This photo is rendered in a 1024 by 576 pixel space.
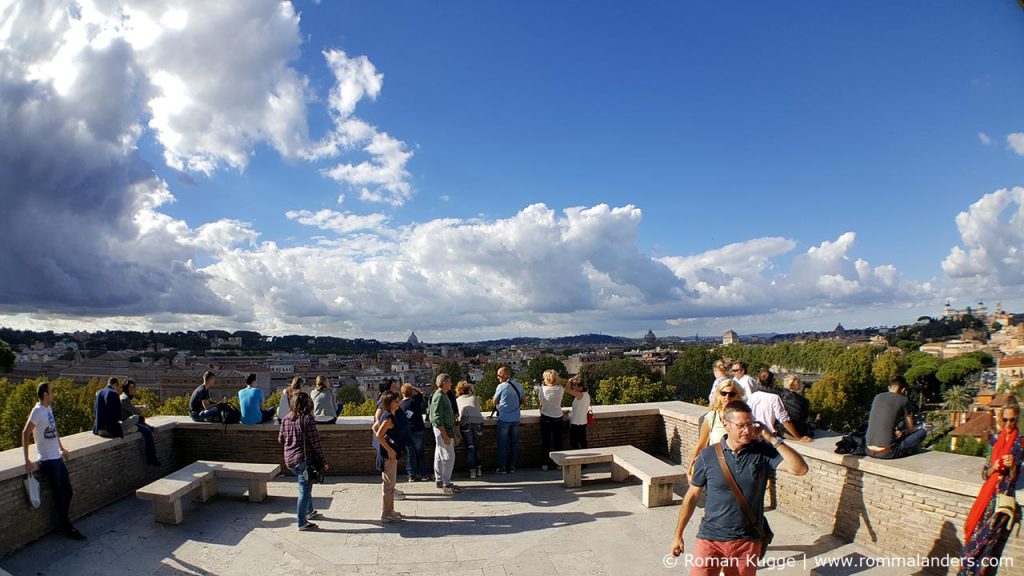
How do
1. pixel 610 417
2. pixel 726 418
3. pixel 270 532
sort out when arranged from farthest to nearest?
pixel 610 417
pixel 270 532
pixel 726 418

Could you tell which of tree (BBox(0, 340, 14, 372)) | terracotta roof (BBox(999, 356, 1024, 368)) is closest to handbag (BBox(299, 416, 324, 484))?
tree (BBox(0, 340, 14, 372))

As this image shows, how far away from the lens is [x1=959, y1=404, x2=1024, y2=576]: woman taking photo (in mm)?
3871

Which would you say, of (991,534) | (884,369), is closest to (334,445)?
(991,534)

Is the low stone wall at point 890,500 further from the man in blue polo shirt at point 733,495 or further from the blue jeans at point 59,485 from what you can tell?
the blue jeans at point 59,485

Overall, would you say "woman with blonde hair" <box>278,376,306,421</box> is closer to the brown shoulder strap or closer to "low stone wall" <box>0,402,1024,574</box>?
"low stone wall" <box>0,402,1024,574</box>

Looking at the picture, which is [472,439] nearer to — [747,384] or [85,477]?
[747,384]

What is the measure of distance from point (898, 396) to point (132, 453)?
29.2 ft

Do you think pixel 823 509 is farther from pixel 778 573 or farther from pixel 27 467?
pixel 27 467

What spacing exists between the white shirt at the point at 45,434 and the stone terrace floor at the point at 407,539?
84 cm

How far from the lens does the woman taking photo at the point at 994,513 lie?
3871mm

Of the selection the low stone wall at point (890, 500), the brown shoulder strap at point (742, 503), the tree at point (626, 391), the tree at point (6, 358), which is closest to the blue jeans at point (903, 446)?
the low stone wall at point (890, 500)

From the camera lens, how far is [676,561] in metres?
4.82

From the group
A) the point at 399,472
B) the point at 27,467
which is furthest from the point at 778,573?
the point at 27,467

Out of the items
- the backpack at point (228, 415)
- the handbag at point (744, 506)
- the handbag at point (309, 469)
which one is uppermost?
the handbag at point (744, 506)
